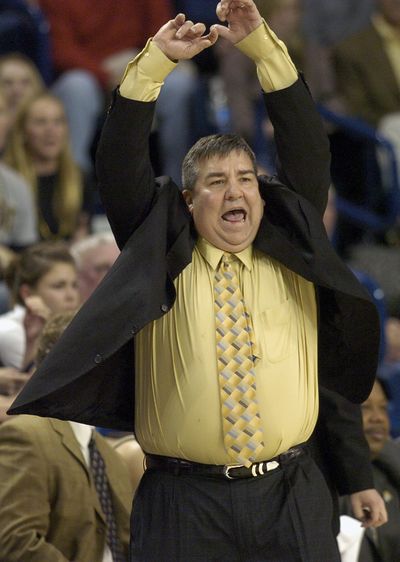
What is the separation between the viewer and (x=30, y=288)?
20.3ft

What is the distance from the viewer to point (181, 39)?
3.87m

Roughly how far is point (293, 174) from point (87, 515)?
131 cm

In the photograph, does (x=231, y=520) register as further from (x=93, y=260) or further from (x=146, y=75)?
(x=93, y=260)

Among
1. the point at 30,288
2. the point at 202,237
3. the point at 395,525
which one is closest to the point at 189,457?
the point at 202,237

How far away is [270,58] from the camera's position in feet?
13.0

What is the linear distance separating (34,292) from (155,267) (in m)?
2.38

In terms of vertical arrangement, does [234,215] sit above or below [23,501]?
above

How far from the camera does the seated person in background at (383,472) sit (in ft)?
17.0

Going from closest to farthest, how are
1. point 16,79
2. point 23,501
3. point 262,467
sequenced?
point 262,467 → point 23,501 → point 16,79

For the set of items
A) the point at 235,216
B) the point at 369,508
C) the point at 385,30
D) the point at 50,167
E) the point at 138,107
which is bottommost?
the point at 369,508

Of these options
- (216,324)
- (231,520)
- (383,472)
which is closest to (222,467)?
(231,520)

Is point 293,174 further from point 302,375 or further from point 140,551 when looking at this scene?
point 140,551

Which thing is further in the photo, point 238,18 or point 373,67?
point 373,67

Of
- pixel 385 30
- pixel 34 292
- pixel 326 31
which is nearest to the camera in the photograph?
pixel 34 292
